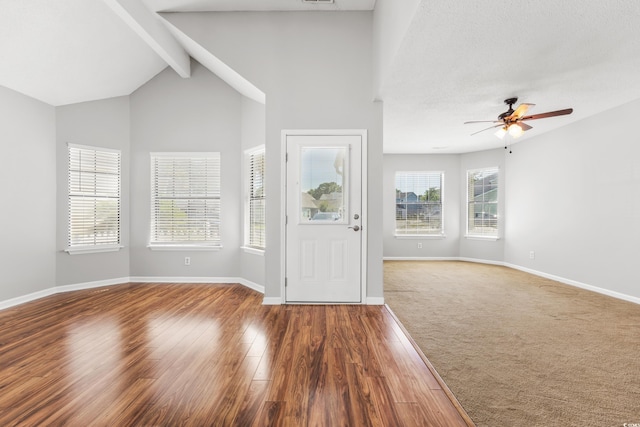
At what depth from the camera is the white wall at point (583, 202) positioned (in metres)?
3.97

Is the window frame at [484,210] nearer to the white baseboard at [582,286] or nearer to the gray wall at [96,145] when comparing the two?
the white baseboard at [582,286]

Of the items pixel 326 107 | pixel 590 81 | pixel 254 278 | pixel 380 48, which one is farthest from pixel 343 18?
pixel 254 278

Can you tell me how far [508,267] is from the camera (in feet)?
20.7

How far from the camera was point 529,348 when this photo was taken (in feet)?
8.34

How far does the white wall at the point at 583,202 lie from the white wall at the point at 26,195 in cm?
811

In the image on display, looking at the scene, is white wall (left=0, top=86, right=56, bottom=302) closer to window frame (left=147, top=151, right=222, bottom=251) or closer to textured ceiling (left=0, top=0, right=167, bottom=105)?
textured ceiling (left=0, top=0, right=167, bottom=105)

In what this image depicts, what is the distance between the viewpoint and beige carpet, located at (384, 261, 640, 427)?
178cm

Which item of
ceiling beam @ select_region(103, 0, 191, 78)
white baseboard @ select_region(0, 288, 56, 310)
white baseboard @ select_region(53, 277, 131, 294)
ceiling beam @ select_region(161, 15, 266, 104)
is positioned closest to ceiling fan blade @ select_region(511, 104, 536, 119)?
ceiling beam @ select_region(161, 15, 266, 104)

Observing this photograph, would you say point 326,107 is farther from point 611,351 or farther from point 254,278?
point 611,351

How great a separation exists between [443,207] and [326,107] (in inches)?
195

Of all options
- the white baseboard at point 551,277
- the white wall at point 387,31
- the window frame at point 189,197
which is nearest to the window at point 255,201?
the window frame at point 189,197

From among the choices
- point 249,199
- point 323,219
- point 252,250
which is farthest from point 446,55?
point 252,250

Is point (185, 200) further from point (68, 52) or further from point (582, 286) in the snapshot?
point (582, 286)

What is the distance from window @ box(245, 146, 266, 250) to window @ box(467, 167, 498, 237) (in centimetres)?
535
